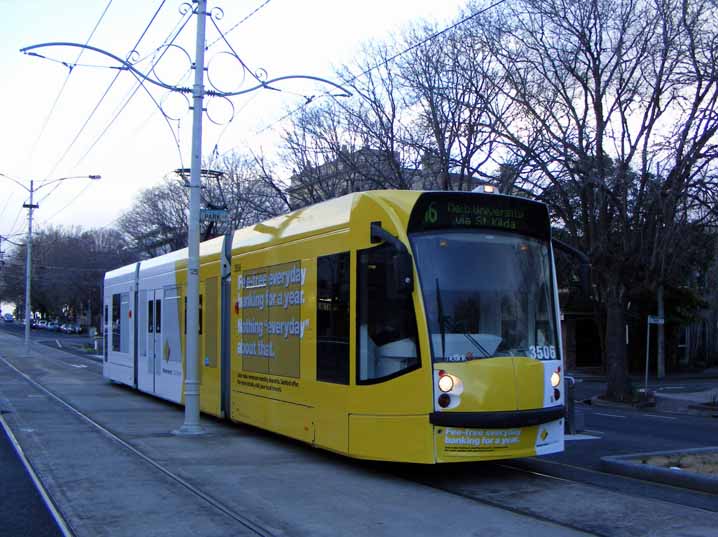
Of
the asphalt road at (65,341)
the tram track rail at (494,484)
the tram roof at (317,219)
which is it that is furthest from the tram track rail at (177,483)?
the asphalt road at (65,341)

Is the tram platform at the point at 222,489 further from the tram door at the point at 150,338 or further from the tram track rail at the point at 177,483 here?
the tram door at the point at 150,338

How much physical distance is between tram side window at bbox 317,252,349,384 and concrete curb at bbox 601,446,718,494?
148 inches

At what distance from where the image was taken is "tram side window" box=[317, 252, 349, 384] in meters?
9.83

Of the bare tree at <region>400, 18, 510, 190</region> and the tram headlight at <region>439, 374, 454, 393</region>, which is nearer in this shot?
the tram headlight at <region>439, 374, 454, 393</region>

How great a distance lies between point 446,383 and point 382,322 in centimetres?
108

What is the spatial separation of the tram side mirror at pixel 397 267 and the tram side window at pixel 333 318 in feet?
2.62

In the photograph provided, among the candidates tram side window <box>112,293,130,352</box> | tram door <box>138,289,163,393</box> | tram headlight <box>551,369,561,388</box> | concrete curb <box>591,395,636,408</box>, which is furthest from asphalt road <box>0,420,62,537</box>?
concrete curb <box>591,395,636,408</box>

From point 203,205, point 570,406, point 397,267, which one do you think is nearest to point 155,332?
point 570,406

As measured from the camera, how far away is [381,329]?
9328mm

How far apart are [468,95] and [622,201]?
18.5 ft

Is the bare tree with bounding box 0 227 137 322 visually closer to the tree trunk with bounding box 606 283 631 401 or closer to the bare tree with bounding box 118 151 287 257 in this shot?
the bare tree with bounding box 118 151 287 257

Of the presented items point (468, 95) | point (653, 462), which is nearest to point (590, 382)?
point (468, 95)

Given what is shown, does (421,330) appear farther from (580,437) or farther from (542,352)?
(580,437)

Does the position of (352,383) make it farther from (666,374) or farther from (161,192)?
Answer: (161,192)
